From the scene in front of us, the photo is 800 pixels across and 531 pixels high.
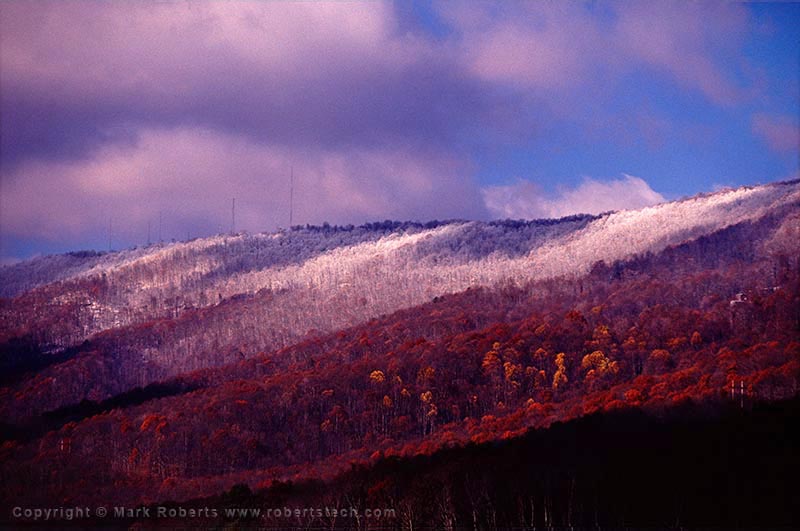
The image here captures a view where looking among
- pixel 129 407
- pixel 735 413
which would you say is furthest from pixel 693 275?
pixel 129 407

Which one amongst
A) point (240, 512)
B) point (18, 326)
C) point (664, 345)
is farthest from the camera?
point (18, 326)

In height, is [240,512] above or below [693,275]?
below

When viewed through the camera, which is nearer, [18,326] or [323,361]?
[323,361]

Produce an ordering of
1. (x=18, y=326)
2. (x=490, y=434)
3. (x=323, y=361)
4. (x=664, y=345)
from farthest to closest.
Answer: (x=18, y=326)
(x=323, y=361)
(x=664, y=345)
(x=490, y=434)

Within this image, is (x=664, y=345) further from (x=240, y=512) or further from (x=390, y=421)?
(x=240, y=512)

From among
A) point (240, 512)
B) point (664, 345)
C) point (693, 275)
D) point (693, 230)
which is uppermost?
point (693, 230)

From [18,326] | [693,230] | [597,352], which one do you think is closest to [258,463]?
[597,352]
